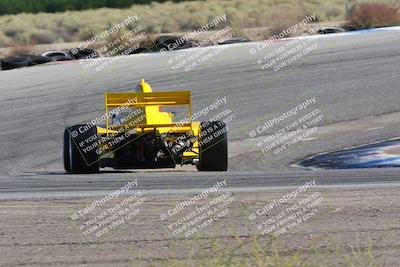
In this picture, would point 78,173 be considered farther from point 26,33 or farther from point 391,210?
point 26,33

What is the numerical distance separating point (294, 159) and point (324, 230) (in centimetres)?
916

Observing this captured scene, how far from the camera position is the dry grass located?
43.2 meters

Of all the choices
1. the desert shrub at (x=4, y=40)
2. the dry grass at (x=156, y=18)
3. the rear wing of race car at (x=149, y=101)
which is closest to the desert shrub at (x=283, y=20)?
the dry grass at (x=156, y=18)

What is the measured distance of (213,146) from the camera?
1411 cm

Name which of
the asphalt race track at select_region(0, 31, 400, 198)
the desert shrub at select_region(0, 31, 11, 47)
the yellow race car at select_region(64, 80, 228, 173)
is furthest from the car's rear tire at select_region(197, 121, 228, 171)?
the desert shrub at select_region(0, 31, 11, 47)

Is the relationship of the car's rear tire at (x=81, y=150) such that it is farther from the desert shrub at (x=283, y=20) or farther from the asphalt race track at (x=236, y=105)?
the desert shrub at (x=283, y=20)

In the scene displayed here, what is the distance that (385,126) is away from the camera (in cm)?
1995

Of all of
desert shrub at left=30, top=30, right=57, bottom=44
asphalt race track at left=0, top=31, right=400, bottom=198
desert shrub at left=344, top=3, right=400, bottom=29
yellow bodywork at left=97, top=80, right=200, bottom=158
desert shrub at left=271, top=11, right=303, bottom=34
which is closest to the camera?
asphalt race track at left=0, top=31, right=400, bottom=198

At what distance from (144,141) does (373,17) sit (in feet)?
74.1

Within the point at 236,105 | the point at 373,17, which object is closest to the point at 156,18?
the point at 373,17

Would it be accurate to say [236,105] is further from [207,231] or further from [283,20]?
[283,20]

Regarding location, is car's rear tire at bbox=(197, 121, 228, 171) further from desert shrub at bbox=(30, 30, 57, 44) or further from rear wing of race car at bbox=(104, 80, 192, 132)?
desert shrub at bbox=(30, 30, 57, 44)

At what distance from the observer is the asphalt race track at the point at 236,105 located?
12523 millimetres

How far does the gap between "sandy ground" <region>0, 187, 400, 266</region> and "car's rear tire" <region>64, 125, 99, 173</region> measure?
11.1 ft
